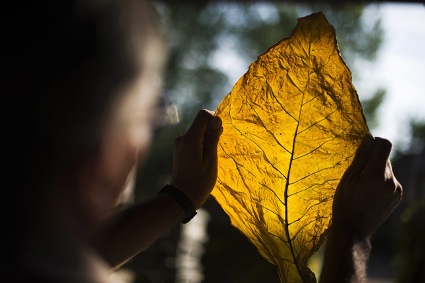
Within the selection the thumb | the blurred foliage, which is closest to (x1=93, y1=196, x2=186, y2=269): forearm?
the thumb

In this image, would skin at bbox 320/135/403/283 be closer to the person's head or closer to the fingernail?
the fingernail

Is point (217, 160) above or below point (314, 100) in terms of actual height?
below

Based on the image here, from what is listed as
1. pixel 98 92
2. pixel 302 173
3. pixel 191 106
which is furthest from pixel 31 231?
pixel 191 106

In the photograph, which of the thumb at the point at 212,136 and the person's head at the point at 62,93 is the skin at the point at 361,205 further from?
the person's head at the point at 62,93

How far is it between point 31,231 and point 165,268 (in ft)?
16.9

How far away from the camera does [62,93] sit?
70 cm

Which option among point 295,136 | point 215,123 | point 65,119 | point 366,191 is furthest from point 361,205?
point 65,119

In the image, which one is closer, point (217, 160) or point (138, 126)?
point (138, 126)

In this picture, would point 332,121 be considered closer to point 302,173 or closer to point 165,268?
point 302,173

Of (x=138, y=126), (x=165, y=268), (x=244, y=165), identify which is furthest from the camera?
(x=165, y=268)

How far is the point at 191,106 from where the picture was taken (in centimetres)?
1725

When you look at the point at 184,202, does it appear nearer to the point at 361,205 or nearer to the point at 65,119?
the point at 361,205

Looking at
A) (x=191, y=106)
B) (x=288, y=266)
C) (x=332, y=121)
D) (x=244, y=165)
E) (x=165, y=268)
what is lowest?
(x=191, y=106)

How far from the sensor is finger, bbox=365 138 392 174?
1.09 m
